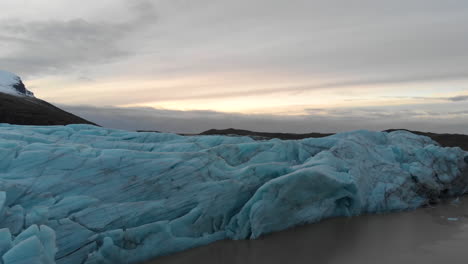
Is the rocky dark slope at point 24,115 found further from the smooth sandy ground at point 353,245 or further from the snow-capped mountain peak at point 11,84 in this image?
the smooth sandy ground at point 353,245

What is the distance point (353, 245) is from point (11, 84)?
Result: 8474 centimetres

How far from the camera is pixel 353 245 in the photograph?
8055 mm

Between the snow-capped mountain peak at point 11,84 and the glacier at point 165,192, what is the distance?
69406 mm

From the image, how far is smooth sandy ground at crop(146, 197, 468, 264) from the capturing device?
7.14 metres

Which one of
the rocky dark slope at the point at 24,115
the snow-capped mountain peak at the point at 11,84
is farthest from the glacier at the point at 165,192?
the snow-capped mountain peak at the point at 11,84

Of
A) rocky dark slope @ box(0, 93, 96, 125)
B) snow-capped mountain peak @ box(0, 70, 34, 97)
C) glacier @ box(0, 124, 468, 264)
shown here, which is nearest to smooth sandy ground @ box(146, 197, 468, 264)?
glacier @ box(0, 124, 468, 264)

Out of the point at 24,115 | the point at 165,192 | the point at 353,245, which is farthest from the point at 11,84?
the point at 353,245

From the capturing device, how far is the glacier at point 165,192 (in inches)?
262

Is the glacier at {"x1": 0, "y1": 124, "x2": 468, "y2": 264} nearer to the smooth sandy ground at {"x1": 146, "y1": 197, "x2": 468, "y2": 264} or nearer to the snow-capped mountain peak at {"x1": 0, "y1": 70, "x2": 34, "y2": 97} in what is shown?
the smooth sandy ground at {"x1": 146, "y1": 197, "x2": 468, "y2": 264}

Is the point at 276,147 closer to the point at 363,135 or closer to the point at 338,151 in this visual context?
the point at 338,151

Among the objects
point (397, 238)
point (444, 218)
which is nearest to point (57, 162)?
point (397, 238)

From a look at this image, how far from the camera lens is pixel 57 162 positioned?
323 inches

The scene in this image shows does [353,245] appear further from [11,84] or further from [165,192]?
[11,84]

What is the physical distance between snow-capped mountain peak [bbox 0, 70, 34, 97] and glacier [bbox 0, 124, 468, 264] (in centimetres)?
6941
